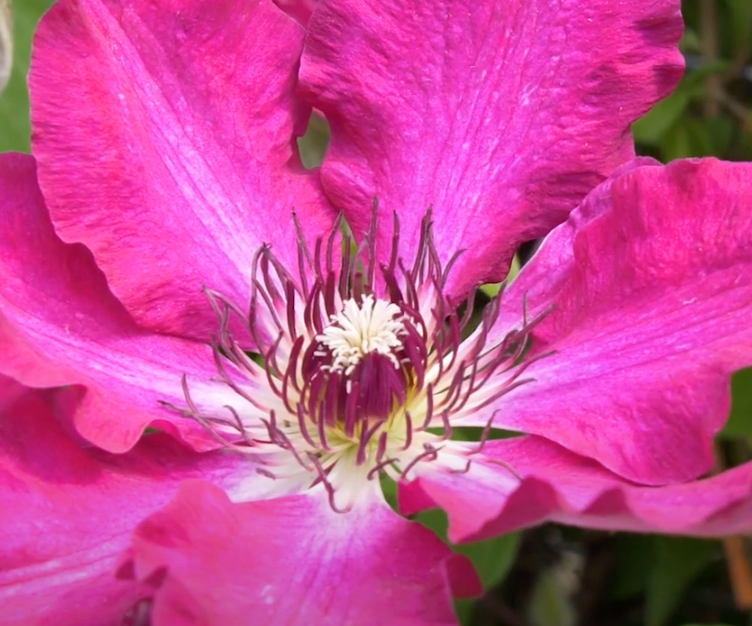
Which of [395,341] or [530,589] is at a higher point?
[395,341]

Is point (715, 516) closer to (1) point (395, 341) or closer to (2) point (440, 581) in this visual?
(2) point (440, 581)

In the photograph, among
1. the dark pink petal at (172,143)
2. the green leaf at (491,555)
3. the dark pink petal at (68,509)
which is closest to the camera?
the dark pink petal at (68,509)

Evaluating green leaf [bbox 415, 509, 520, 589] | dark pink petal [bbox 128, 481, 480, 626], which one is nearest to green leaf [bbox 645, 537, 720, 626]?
green leaf [bbox 415, 509, 520, 589]

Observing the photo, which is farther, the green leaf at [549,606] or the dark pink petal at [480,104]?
the green leaf at [549,606]

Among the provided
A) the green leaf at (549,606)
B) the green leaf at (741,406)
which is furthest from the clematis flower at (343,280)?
the green leaf at (549,606)

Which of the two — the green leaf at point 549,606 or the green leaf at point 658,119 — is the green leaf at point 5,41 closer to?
the green leaf at point 658,119

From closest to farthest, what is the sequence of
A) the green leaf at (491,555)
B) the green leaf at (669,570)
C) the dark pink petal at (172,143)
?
the dark pink petal at (172,143) < the green leaf at (491,555) < the green leaf at (669,570)

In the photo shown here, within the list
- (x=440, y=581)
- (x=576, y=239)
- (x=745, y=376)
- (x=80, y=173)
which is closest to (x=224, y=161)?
(x=80, y=173)
